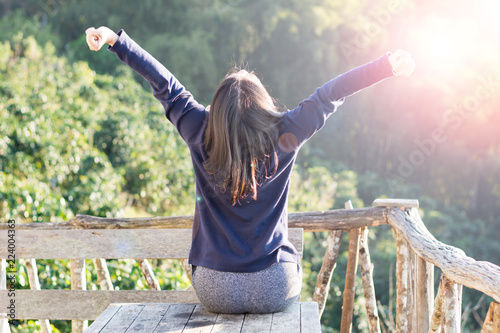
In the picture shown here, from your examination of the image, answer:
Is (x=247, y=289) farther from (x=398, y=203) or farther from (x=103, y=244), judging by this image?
(x=398, y=203)

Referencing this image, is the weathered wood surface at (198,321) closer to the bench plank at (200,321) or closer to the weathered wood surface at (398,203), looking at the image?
the bench plank at (200,321)

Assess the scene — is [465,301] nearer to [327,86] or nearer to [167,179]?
[167,179]

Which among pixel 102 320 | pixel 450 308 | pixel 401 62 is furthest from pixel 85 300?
pixel 401 62

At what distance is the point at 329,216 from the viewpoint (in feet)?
8.43

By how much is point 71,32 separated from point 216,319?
20.2 meters

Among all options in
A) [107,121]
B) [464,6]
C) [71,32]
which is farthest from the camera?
[71,32]

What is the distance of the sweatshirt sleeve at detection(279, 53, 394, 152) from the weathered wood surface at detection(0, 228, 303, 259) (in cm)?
93

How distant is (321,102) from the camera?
1589 millimetres

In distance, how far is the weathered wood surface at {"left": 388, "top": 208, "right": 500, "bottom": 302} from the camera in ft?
4.73

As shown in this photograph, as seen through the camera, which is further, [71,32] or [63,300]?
[71,32]

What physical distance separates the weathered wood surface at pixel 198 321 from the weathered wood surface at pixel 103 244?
57 centimetres

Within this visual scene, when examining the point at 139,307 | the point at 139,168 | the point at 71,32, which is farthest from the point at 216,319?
the point at 71,32

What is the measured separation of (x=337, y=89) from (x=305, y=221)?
42.6 inches

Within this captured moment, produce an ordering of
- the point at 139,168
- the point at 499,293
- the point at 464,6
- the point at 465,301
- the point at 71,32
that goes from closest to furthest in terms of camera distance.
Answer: the point at 499,293
the point at 139,168
the point at 465,301
the point at 464,6
the point at 71,32
